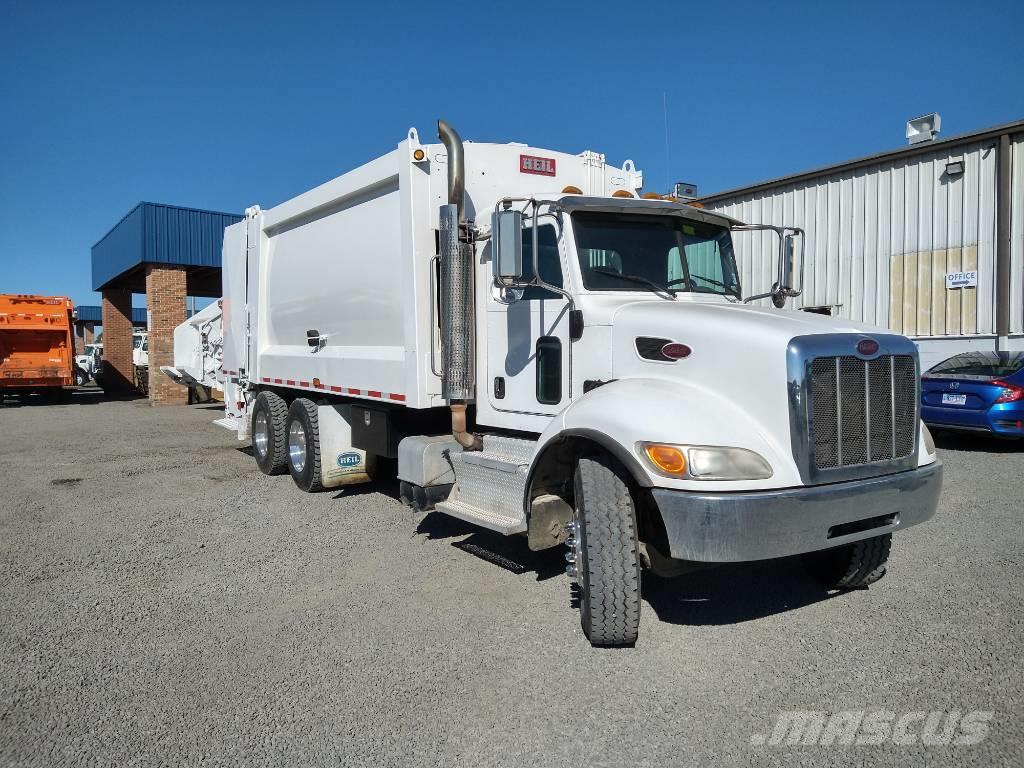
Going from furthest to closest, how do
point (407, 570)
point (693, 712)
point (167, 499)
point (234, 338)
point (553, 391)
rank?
point (234, 338) < point (167, 499) < point (407, 570) < point (553, 391) < point (693, 712)

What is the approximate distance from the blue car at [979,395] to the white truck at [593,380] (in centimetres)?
560

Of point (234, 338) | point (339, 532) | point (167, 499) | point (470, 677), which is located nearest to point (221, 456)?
point (234, 338)

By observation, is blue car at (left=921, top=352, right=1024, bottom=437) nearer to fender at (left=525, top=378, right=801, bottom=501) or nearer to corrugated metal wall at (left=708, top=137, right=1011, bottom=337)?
corrugated metal wall at (left=708, top=137, right=1011, bottom=337)

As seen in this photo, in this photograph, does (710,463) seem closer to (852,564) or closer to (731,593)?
(731,593)

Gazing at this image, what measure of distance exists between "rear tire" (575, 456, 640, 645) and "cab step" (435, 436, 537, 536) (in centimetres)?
87

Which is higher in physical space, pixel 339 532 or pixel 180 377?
pixel 180 377

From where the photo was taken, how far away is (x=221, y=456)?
421 inches

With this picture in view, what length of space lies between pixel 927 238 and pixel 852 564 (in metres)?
10.4

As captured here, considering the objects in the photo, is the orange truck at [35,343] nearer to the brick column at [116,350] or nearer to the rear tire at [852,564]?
the brick column at [116,350]

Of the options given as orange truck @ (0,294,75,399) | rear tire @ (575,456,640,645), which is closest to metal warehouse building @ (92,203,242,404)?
orange truck @ (0,294,75,399)

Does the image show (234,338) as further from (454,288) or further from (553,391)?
(553,391)

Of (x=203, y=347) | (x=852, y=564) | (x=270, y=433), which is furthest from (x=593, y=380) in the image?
(x=203, y=347)

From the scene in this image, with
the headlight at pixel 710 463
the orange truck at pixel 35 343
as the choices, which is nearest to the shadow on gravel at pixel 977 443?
the headlight at pixel 710 463

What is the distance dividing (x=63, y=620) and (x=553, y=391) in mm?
3304
